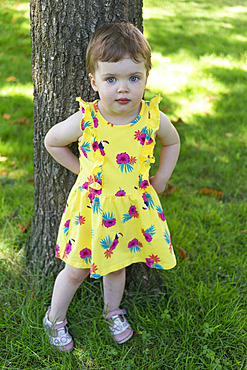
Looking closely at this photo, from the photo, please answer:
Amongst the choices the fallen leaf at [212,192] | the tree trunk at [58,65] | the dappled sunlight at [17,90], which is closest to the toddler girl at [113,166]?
the tree trunk at [58,65]

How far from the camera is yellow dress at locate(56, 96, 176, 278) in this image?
1.71 metres

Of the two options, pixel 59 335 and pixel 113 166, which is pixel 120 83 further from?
pixel 59 335

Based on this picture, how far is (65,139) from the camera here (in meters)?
1.76

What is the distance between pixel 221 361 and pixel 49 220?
1.26 m

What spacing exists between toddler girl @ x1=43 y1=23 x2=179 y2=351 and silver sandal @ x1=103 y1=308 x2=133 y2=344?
242 mm

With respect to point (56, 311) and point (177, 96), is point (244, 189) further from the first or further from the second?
point (56, 311)

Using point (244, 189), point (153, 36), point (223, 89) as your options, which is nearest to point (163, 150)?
point (244, 189)

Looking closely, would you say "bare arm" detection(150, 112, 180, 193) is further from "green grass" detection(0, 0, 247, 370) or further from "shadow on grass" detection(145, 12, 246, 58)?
"shadow on grass" detection(145, 12, 246, 58)

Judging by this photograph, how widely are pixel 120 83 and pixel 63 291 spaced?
3.79 feet

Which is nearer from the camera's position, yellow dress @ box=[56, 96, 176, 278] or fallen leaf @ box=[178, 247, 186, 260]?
yellow dress @ box=[56, 96, 176, 278]

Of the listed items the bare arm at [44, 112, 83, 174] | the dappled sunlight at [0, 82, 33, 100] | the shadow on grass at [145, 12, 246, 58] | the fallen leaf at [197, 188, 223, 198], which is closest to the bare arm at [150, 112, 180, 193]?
the bare arm at [44, 112, 83, 174]

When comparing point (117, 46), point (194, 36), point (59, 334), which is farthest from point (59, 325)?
point (194, 36)

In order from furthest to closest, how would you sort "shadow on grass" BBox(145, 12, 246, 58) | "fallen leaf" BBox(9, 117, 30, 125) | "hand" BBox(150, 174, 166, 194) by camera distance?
1. "shadow on grass" BBox(145, 12, 246, 58)
2. "fallen leaf" BBox(9, 117, 30, 125)
3. "hand" BBox(150, 174, 166, 194)

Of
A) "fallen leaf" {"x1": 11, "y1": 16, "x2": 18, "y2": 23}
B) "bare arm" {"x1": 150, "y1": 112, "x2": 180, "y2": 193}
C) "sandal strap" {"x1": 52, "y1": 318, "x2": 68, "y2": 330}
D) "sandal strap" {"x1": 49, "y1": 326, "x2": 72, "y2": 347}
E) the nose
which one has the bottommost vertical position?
"sandal strap" {"x1": 49, "y1": 326, "x2": 72, "y2": 347}
